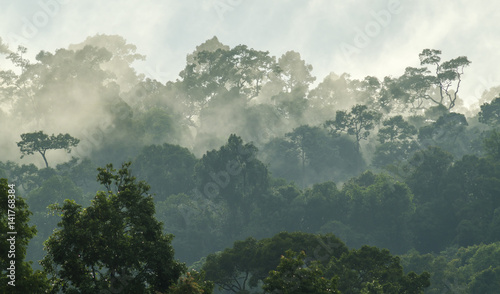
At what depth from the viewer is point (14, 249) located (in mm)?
20953

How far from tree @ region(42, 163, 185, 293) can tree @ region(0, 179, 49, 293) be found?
340 centimetres

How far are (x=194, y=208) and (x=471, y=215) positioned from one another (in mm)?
33984

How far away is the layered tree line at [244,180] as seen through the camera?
26.4 metres

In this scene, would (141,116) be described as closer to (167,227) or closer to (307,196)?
(167,227)

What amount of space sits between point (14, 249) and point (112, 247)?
195 inches

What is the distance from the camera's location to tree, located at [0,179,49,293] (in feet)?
67.7

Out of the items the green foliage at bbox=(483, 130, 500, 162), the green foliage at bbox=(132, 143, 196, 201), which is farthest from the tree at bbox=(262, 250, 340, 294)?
the green foliage at bbox=(132, 143, 196, 201)

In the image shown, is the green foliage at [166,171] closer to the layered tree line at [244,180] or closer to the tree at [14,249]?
the layered tree line at [244,180]

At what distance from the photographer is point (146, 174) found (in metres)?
89.4

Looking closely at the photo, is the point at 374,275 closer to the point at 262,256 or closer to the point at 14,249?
the point at 262,256

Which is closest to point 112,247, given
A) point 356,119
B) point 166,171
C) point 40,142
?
point 166,171

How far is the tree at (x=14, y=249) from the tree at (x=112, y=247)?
3.40 m

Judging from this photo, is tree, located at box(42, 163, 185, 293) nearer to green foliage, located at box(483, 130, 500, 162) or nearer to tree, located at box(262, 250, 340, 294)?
tree, located at box(262, 250, 340, 294)

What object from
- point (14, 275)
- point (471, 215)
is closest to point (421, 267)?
point (471, 215)
